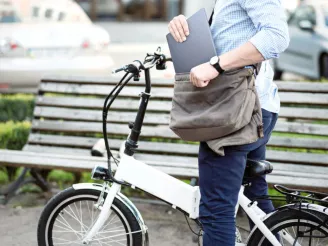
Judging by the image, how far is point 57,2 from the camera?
1103 centimetres

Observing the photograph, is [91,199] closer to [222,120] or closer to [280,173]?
[222,120]

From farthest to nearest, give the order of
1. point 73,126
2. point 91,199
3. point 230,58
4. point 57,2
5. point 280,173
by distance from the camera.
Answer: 1. point 57,2
2. point 73,126
3. point 280,173
4. point 91,199
5. point 230,58

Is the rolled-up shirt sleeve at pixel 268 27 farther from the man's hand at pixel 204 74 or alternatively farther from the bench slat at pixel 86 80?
the bench slat at pixel 86 80

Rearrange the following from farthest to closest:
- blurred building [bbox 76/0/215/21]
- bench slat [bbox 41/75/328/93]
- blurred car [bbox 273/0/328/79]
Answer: blurred building [bbox 76/0/215/21], blurred car [bbox 273/0/328/79], bench slat [bbox 41/75/328/93]

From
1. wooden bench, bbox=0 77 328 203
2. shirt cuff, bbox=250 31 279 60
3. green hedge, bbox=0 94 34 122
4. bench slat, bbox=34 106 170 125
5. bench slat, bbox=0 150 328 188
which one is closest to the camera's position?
shirt cuff, bbox=250 31 279 60

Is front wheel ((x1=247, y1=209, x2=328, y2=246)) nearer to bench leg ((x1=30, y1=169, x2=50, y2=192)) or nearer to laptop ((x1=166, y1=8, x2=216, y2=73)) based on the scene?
laptop ((x1=166, y1=8, x2=216, y2=73))

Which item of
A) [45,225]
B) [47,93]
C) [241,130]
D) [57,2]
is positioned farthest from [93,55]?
[241,130]

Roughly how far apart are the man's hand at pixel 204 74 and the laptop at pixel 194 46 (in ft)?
0.21

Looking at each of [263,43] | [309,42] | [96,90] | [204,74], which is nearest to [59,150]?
[96,90]

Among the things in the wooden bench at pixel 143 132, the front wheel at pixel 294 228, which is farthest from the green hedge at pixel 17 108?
the front wheel at pixel 294 228

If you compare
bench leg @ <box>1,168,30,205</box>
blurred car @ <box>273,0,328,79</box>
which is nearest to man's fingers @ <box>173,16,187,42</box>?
bench leg @ <box>1,168,30,205</box>

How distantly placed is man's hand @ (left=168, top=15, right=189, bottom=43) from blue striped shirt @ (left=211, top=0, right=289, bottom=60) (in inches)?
4.8

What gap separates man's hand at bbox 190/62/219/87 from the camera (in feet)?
9.46

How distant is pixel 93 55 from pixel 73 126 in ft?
14.2
